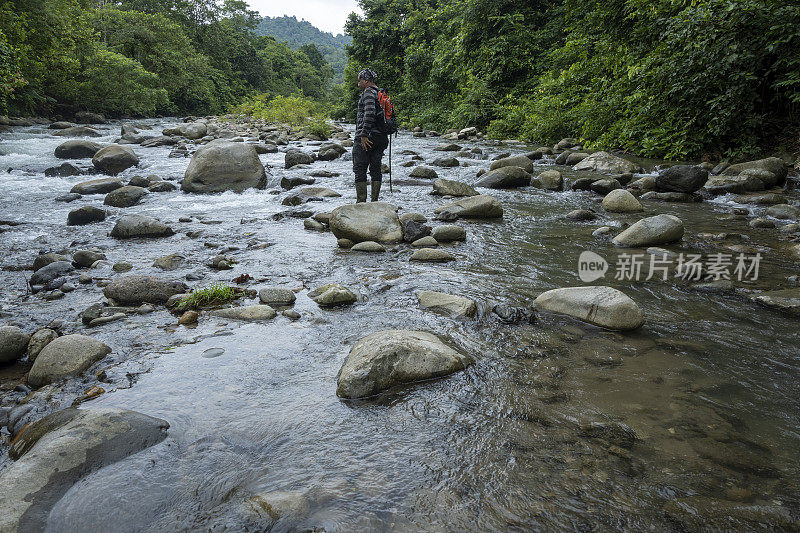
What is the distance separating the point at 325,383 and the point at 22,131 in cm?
2017

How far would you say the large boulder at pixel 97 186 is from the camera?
8.92 meters

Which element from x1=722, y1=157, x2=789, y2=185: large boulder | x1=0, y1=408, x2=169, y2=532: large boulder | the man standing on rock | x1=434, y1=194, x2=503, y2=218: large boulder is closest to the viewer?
x1=0, y1=408, x2=169, y2=532: large boulder

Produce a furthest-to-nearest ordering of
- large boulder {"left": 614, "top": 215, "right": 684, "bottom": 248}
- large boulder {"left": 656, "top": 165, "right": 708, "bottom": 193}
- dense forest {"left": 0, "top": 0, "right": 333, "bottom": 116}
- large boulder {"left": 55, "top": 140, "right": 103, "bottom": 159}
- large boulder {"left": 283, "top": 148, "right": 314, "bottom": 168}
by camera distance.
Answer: dense forest {"left": 0, "top": 0, "right": 333, "bottom": 116} < large boulder {"left": 55, "top": 140, "right": 103, "bottom": 159} < large boulder {"left": 283, "top": 148, "right": 314, "bottom": 168} < large boulder {"left": 656, "top": 165, "right": 708, "bottom": 193} < large boulder {"left": 614, "top": 215, "right": 684, "bottom": 248}

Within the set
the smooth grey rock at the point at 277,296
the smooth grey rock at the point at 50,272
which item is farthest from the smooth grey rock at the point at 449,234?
the smooth grey rock at the point at 50,272

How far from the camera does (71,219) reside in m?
7.02

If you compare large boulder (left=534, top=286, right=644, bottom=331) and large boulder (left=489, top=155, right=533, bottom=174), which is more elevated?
large boulder (left=489, top=155, right=533, bottom=174)

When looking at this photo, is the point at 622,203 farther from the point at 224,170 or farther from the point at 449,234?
the point at 224,170

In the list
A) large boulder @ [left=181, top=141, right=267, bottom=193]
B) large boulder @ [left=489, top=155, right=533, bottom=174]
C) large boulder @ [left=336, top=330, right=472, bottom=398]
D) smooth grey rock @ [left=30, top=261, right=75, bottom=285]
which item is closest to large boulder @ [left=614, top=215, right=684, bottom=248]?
large boulder @ [left=336, top=330, right=472, bottom=398]

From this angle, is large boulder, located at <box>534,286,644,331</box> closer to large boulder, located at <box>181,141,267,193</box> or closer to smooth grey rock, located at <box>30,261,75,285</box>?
smooth grey rock, located at <box>30,261,75,285</box>

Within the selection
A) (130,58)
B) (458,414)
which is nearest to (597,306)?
(458,414)

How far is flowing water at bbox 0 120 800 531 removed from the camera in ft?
6.04

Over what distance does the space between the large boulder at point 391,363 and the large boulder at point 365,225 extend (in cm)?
303

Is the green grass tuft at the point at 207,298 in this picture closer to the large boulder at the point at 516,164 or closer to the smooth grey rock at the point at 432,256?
the smooth grey rock at the point at 432,256

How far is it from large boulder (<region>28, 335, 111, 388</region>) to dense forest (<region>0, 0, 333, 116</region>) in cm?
1555
